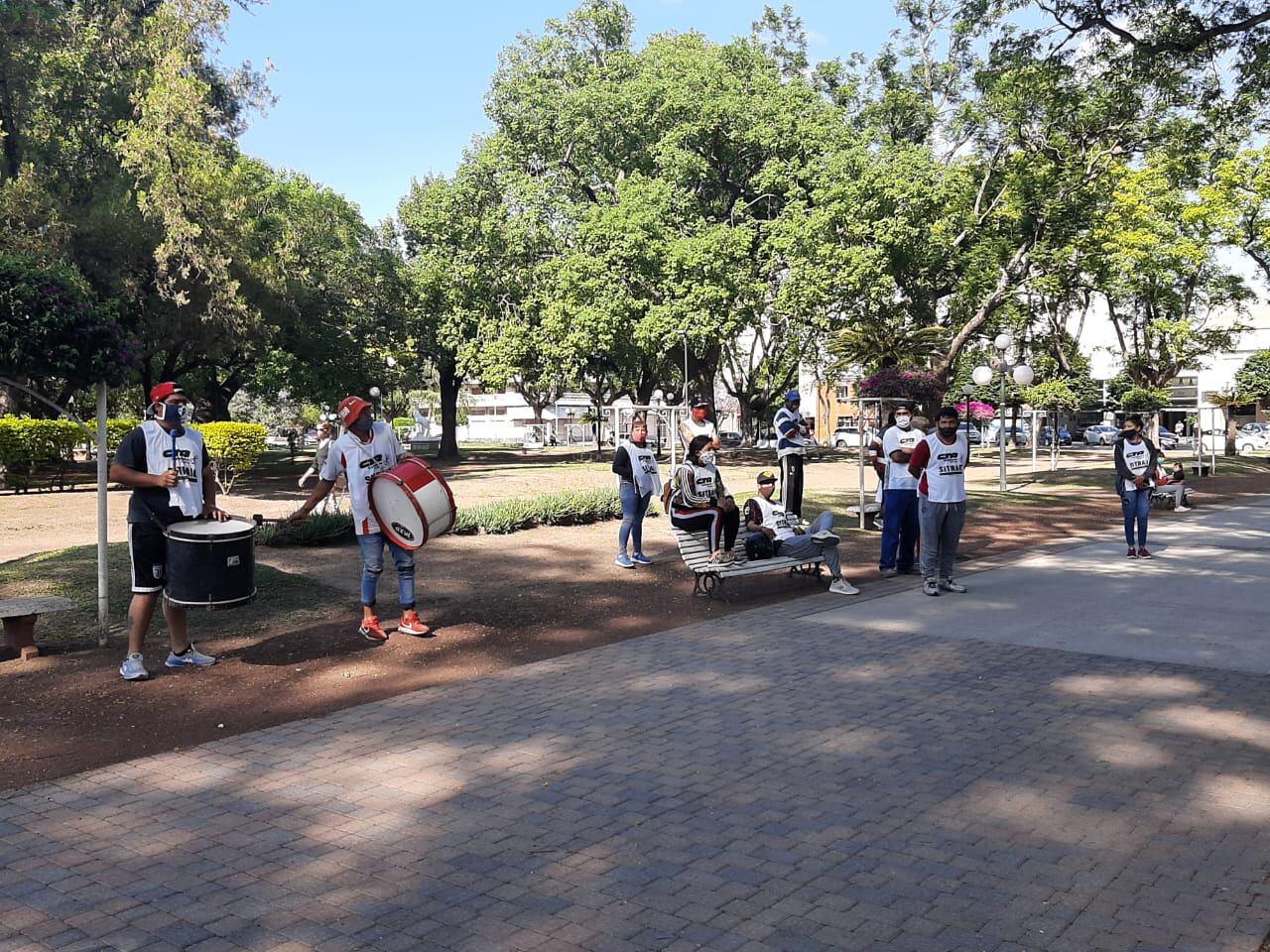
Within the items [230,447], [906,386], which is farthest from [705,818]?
[230,447]

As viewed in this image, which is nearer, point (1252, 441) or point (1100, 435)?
point (1252, 441)

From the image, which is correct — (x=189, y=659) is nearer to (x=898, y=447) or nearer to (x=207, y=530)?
(x=207, y=530)

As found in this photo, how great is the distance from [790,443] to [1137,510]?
4184 millimetres

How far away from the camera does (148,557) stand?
22.4ft

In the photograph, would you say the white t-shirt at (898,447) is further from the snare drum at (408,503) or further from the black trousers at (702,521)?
the snare drum at (408,503)

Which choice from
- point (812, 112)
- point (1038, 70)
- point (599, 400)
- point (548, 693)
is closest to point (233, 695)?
point (548, 693)

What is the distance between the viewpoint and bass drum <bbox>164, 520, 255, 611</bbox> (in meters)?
6.63

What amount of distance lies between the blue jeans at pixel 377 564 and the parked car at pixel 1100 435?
205 ft

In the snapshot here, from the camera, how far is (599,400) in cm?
5600

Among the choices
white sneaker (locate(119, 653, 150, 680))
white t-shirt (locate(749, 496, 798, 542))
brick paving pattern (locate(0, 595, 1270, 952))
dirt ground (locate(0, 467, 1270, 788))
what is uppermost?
white t-shirt (locate(749, 496, 798, 542))

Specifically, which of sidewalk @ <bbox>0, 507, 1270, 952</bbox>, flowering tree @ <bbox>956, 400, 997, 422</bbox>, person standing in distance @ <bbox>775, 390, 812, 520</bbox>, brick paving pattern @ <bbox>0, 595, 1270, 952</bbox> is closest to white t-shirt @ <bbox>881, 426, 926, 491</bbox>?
person standing in distance @ <bbox>775, 390, 812, 520</bbox>

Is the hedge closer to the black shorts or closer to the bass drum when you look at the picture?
the black shorts

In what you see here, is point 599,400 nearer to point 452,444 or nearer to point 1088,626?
point 452,444

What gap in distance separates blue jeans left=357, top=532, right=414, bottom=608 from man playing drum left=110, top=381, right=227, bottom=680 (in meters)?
1.18
